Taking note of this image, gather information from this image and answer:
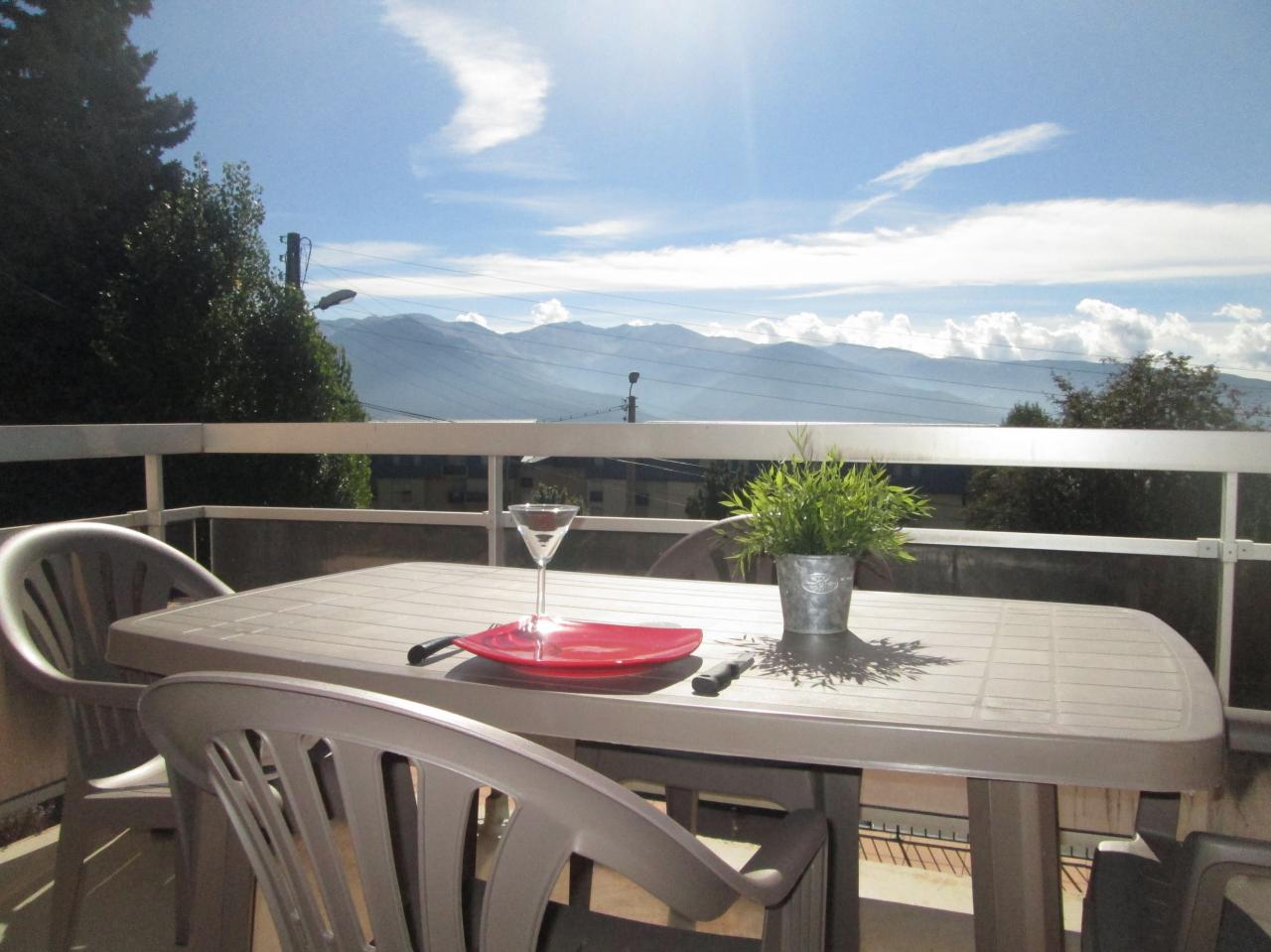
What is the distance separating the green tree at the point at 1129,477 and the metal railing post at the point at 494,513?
1288 mm

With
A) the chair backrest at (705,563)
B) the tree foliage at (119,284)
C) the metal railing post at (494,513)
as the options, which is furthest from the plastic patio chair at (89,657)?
the tree foliage at (119,284)

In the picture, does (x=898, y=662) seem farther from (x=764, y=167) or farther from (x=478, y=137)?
(x=764, y=167)

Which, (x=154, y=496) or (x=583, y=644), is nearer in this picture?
(x=583, y=644)

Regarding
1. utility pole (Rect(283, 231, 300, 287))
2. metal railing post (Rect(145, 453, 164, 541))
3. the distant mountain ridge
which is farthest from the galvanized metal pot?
the distant mountain ridge

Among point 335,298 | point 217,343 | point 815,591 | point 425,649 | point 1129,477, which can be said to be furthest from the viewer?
point 217,343

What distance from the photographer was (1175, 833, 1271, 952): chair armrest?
2.70 feet

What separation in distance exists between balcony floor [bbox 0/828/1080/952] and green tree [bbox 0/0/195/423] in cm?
1750

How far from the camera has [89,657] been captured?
1626 mm

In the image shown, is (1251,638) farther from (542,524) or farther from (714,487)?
(542,524)

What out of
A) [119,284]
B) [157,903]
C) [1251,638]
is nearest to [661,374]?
[119,284]

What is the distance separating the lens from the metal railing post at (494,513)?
2.69 m

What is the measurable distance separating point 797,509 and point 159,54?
21.2 metres

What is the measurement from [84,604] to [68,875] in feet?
1.48

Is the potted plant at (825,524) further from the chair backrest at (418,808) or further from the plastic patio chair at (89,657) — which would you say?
the plastic patio chair at (89,657)
